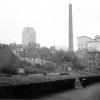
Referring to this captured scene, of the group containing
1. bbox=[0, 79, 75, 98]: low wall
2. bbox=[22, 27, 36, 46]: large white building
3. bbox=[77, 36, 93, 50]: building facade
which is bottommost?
bbox=[0, 79, 75, 98]: low wall

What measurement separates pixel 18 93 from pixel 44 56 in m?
85.2

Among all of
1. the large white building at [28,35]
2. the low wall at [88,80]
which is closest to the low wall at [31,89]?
the low wall at [88,80]

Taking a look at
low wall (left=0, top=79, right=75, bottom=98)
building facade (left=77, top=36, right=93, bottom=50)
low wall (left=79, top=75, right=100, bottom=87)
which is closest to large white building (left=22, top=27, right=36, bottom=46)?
building facade (left=77, top=36, right=93, bottom=50)

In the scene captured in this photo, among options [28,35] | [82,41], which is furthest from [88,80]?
[28,35]

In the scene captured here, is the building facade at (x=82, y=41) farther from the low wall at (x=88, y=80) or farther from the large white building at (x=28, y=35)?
the low wall at (x=88, y=80)

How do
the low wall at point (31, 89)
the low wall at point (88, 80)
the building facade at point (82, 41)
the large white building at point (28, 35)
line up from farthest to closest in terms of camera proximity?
the large white building at point (28, 35) → the building facade at point (82, 41) → the low wall at point (88, 80) → the low wall at point (31, 89)

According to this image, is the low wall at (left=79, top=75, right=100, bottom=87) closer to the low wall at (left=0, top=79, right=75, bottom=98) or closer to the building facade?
the low wall at (left=0, top=79, right=75, bottom=98)

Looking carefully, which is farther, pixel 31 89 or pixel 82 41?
pixel 82 41

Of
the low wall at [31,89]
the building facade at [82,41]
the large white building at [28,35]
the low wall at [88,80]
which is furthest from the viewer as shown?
the large white building at [28,35]

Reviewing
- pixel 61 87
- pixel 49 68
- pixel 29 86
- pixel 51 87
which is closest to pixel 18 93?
pixel 29 86

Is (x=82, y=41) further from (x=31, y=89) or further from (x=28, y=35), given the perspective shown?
(x=31, y=89)

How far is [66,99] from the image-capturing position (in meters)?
21.2

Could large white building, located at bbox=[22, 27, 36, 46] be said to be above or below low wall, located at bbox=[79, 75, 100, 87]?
above

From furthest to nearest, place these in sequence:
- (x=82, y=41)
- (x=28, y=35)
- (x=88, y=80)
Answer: (x=28, y=35) → (x=82, y=41) → (x=88, y=80)
